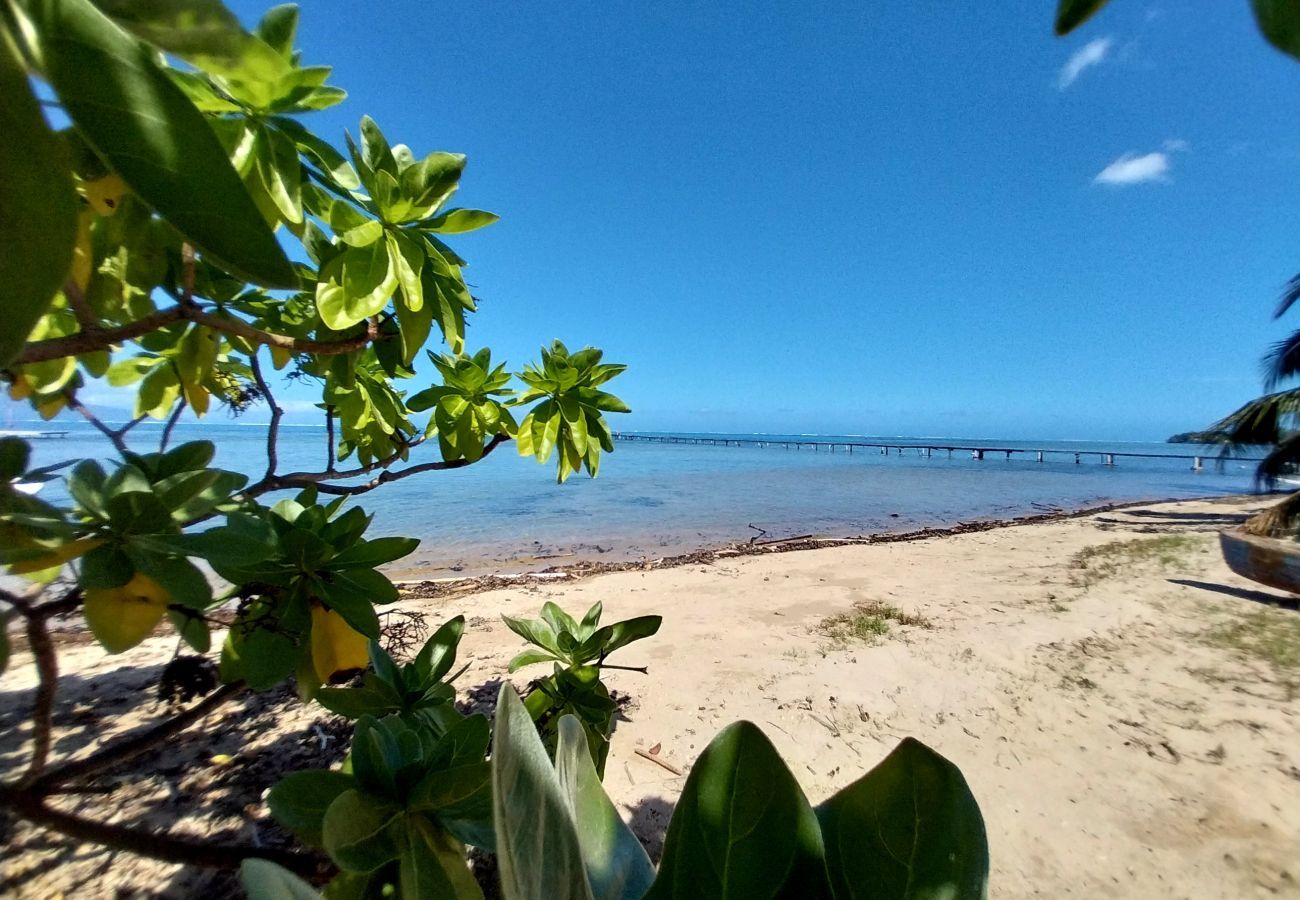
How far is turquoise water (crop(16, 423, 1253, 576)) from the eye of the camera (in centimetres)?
905

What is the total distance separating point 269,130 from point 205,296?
1.76 feet

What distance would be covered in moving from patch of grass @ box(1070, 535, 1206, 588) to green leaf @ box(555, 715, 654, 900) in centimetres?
674

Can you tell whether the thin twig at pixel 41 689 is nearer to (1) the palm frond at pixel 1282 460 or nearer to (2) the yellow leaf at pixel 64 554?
(2) the yellow leaf at pixel 64 554

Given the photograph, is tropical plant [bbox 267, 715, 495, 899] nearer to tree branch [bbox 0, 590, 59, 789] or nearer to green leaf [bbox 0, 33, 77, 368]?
tree branch [bbox 0, 590, 59, 789]

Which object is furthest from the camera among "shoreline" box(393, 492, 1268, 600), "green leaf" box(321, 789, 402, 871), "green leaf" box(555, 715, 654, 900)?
"shoreline" box(393, 492, 1268, 600)

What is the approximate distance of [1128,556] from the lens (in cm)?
686

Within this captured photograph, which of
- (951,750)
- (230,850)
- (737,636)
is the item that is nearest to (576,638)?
(230,850)

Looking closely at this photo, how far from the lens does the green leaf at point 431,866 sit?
1.87 ft

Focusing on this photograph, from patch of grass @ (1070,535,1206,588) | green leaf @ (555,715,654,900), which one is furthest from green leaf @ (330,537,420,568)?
patch of grass @ (1070,535,1206,588)

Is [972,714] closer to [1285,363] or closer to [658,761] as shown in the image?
[658,761]

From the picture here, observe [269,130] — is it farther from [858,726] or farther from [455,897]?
[858,726]

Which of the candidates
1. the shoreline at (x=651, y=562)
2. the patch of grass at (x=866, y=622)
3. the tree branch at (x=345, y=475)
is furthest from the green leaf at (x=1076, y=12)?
the shoreline at (x=651, y=562)

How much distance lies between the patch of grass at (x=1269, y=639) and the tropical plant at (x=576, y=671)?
406 cm

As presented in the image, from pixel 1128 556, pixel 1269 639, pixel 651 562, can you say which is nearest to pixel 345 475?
pixel 1269 639
